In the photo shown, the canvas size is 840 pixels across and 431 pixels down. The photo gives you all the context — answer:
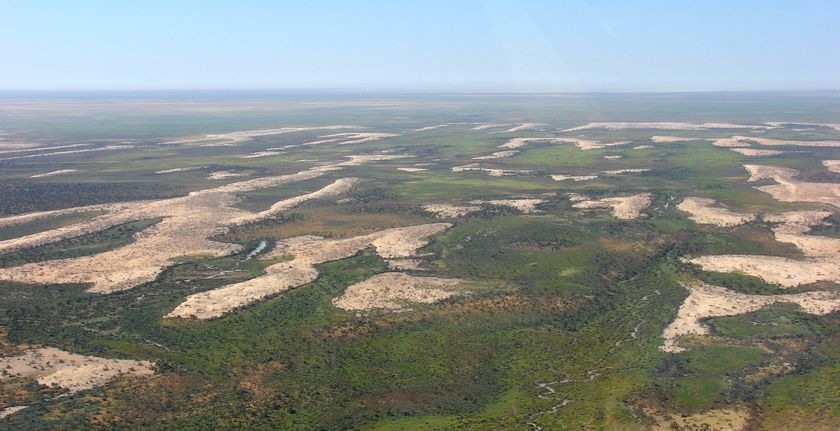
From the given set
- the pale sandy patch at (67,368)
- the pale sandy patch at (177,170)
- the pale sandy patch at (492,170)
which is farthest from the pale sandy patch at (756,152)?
the pale sandy patch at (67,368)

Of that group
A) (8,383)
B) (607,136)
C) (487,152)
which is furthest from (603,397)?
(607,136)

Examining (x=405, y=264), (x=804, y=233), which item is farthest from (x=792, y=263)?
(x=405, y=264)

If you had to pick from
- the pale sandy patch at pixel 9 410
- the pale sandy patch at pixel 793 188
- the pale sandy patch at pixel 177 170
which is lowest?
the pale sandy patch at pixel 9 410

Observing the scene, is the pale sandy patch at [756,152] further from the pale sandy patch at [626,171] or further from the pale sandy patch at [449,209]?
the pale sandy patch at [449,209]

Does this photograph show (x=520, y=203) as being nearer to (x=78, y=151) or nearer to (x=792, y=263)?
(x=792, y=263)

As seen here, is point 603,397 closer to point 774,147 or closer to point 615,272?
point 615,272

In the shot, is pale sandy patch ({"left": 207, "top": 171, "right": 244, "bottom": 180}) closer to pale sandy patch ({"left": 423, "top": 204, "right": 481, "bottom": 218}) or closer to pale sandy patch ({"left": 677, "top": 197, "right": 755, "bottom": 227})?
pale sandy patch ({"left": 423, "top": 204, "right": 481, "bottom": 218})

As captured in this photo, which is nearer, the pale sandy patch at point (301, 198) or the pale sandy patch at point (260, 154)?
the pale sandy patch at point (301, 198)
